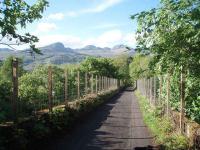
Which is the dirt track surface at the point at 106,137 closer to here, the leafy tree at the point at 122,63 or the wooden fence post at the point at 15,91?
the wooden fence post at the point at 15,91

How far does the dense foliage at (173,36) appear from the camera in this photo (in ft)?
29.3

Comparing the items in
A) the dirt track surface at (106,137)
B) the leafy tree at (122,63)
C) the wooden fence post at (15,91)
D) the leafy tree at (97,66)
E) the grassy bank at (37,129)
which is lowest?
the dirt track surface at (106,137)

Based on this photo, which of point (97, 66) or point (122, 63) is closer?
point (97, 66)

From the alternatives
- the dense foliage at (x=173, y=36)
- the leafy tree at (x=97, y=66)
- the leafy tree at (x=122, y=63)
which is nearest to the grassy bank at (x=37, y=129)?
the dense foliage at (x=173, y=36)

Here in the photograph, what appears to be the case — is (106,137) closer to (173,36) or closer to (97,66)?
(173,36)

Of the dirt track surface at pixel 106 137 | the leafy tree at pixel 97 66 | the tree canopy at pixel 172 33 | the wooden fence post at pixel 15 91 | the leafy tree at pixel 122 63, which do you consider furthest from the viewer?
the leafy tree at pixel 122 63

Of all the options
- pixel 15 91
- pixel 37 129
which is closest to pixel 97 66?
pixel 37 129

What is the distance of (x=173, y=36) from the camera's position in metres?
9.30

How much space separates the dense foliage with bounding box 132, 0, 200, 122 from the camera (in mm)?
8945

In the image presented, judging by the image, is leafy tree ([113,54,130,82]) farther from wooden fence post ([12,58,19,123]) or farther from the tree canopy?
the tree canopy

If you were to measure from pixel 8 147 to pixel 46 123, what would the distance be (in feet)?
11.4

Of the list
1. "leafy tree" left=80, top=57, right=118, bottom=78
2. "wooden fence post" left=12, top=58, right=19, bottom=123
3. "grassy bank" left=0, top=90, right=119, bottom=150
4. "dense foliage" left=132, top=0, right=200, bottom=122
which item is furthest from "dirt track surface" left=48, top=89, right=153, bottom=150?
"leafy tree" left=80, top=57, right=118, bottom=78

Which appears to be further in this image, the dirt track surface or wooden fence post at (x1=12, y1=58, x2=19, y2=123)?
the dirt track surface

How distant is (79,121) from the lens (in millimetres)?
18797
